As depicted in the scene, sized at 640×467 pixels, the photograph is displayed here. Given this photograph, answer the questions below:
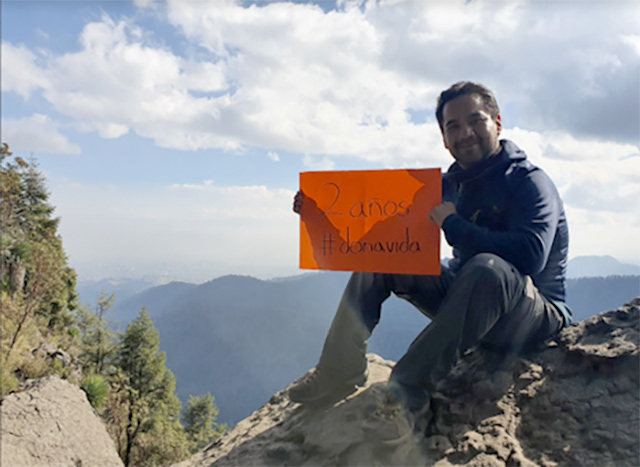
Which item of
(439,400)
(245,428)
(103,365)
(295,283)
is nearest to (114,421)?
(103,365)

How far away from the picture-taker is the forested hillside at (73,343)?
1498cm

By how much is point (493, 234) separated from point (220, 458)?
2108 mm

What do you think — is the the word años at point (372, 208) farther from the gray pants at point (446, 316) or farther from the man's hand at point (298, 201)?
the gray pants at point (446, 316)

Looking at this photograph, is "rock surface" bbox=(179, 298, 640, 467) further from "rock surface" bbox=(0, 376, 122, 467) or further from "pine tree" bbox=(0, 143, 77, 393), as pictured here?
Answer: "pine tree" bbox=(0, 143, 77, 393)

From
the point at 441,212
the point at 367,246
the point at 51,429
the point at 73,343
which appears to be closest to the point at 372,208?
the point at 367,246

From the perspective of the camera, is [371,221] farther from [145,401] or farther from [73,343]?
[73,343]

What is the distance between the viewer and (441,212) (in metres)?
2.09

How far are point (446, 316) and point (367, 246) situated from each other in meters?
0.61

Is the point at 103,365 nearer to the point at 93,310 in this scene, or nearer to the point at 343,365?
the point at 93,310

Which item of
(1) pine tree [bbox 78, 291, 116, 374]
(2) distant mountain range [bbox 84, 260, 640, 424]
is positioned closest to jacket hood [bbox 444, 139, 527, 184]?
(1) pine tree [bbox 78, 291, 116, 374]

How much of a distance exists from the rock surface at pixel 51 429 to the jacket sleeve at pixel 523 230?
8.35ft

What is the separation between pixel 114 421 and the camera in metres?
15.8

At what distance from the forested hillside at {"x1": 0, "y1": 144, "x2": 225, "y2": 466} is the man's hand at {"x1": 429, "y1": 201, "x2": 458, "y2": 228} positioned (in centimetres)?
1302

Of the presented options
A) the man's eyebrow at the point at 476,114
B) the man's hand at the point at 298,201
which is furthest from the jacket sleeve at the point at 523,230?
the man's hand at the point at 298,201
